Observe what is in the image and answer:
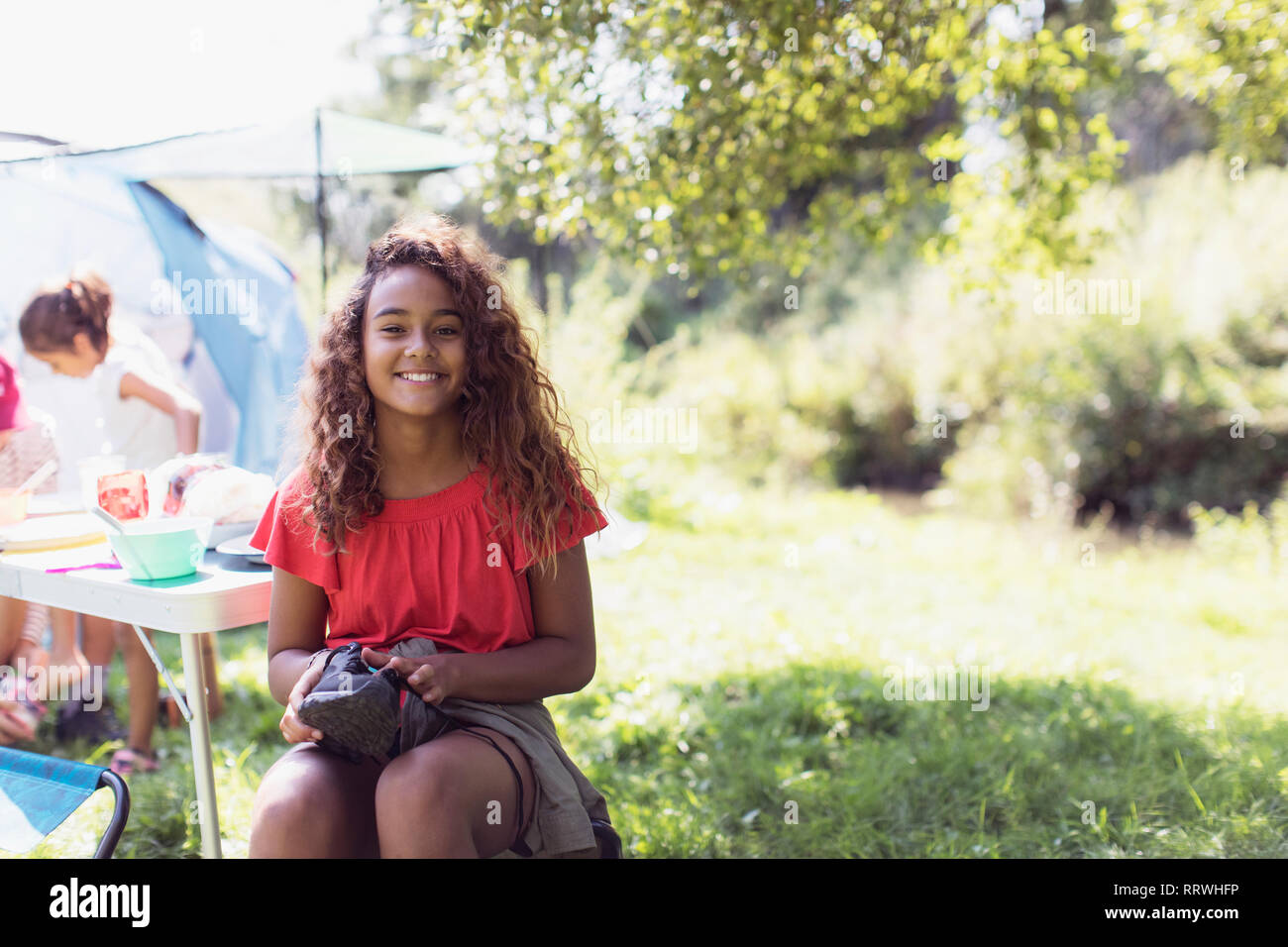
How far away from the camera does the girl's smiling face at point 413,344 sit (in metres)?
1.89

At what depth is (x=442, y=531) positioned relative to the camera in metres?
1.91

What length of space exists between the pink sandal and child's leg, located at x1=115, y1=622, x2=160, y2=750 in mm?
40

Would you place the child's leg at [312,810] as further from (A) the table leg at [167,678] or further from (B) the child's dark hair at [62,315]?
(B) the child's dark hair at [62,315]

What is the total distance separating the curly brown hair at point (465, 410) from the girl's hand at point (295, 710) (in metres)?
0.26

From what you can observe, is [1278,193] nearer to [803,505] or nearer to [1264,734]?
[803,505]

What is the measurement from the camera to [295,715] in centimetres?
169

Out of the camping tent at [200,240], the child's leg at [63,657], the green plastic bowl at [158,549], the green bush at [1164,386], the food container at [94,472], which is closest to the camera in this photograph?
the green plastic bowl at [158,549]

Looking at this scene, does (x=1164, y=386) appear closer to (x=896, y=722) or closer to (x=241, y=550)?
(x=896, y=722)

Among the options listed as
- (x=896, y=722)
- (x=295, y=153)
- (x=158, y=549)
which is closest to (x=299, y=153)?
(x=295, y=153)

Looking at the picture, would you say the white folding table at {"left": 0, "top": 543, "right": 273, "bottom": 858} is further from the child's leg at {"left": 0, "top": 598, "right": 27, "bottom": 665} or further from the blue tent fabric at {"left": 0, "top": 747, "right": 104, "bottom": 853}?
the child's leg at {"left": 0, "top": 598, "right": 27, "bottom": 665}

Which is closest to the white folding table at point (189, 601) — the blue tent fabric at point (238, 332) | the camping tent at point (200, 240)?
the camping tent at point (200, 240)

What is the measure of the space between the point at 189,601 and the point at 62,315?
68.4 inches

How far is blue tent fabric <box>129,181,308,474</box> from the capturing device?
14.9ft
